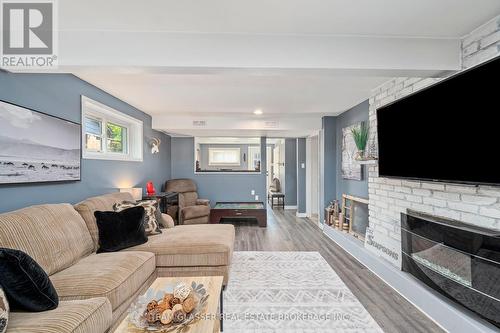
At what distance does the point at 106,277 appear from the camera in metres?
1.86

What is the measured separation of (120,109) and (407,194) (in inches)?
161

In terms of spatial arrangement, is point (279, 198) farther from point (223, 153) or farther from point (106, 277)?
point (106, 277)

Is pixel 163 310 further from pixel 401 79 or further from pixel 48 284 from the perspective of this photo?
pixel 401 79

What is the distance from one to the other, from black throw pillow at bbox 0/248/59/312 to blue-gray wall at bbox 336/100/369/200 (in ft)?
12.7

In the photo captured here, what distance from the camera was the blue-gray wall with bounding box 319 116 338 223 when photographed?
5078 millimetres

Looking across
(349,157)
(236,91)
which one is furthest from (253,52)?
(349,157)

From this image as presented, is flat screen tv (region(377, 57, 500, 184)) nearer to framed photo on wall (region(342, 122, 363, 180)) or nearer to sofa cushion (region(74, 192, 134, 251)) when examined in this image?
framed photo on wall (region(342, 122, 363, 180))

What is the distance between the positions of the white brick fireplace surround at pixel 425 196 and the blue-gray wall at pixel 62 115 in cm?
365

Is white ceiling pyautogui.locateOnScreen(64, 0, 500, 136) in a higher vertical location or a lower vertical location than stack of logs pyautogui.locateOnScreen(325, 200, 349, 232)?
higher

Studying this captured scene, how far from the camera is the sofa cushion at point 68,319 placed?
1.27 m

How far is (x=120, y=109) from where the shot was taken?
3.84m

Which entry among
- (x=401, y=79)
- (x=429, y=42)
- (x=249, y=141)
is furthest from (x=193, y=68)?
(x=249, y=141)

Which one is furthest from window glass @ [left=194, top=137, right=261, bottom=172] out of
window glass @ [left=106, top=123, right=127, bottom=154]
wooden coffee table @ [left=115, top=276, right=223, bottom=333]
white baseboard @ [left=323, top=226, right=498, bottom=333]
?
wooden coffee table @ [left=115, top=276, right=223, bottom=333]

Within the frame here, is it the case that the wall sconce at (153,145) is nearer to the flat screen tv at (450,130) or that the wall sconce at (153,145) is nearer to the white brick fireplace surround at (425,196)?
the white brick fireplace surround at (425,196)
